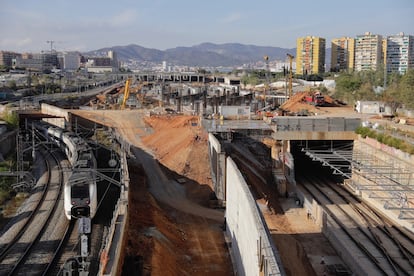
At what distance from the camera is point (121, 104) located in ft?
231

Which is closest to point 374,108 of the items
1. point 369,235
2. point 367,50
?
point 369,235

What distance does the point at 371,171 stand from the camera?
28.5 meters

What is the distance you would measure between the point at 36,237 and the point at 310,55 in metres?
165

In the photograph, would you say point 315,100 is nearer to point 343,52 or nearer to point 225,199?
point 225,199

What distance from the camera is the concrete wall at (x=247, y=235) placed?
504 inches

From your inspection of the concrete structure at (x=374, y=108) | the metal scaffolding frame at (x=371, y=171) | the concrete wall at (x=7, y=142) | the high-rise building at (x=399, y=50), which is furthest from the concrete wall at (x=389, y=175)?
the high-rise building at (x=399, y=50)

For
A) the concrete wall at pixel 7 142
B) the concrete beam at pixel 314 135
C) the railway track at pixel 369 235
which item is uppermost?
the concrete beam at pixel 314 135

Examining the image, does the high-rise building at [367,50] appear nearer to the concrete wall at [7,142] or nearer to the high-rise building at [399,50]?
the high-rise building at [399,50]

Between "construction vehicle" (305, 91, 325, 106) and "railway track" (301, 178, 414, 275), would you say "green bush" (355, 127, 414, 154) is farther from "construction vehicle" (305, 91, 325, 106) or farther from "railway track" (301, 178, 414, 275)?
"construction vehicle" (305, 91, 325, 106)

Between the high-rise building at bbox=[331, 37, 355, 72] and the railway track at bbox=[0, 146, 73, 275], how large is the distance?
173587 mm

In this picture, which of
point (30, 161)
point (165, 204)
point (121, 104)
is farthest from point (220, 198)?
point (121, 104)

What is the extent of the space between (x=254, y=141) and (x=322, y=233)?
12.7 metres

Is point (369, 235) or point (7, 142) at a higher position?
point (7, 142)

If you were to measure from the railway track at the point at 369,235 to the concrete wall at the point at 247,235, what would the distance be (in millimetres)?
5660
